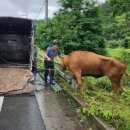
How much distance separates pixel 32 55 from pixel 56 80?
3048mm

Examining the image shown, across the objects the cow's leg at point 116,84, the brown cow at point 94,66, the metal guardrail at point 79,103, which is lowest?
the metal guardrail at point 79,103

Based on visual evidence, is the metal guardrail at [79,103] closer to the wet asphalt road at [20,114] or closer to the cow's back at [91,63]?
the cow's back at [91,63]

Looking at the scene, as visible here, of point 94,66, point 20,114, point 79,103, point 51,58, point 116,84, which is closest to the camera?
point 20,114

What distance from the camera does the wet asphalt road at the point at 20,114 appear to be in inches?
383

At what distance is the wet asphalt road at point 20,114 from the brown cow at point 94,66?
171cm

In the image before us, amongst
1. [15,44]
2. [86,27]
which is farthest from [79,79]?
[86,27]

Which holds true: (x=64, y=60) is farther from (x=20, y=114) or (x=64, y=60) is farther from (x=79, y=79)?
(x=20, y=114)

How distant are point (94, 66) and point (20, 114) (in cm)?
336

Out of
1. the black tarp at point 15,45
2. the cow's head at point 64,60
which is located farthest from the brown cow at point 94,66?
the black tarp at point 15,45

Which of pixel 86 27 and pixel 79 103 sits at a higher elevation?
pixel 86 27

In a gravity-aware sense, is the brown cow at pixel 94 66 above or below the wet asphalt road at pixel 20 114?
above

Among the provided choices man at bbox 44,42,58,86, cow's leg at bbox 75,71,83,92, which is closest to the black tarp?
man at bbox 44,42,58,86

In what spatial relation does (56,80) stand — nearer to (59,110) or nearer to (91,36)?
(59,110)

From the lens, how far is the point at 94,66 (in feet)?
44.0
